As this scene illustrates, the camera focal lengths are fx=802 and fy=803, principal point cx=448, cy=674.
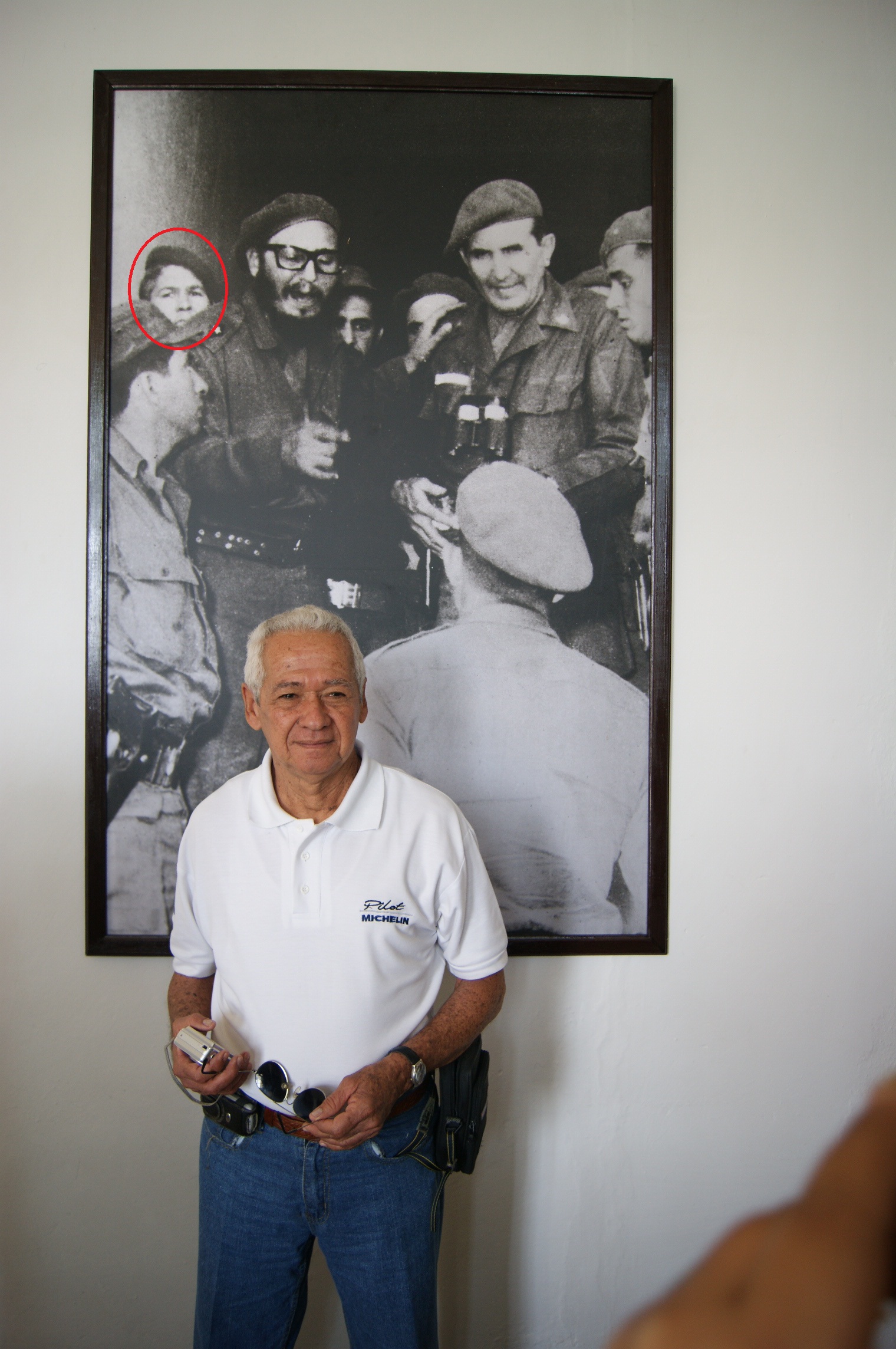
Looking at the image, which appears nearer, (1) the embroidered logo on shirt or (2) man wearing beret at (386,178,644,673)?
(1) the embroidered logo on shirt

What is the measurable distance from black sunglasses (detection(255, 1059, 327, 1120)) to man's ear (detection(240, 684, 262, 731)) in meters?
0.56

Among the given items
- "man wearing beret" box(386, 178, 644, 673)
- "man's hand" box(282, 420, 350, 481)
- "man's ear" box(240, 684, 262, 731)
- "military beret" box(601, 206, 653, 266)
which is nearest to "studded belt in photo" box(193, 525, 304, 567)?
"man's hand" box(282, 420, 350, 481)

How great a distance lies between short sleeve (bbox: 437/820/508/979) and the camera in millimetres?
1402

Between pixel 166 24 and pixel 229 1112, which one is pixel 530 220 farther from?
pixel 229 1112

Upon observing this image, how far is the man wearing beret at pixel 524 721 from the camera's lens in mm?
1744

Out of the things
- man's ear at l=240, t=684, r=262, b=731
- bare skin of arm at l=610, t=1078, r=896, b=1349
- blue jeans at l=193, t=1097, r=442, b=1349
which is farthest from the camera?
man's ear at l=240, t=684, r=262, b=731

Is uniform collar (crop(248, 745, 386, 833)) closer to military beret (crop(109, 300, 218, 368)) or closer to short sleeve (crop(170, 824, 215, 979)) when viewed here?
short sleeve (crop(170, 824, 215, 979))

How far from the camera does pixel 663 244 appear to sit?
5.74 feet

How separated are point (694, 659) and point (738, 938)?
637 millimetres

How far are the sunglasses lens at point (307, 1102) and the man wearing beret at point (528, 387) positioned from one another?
1.01 metres

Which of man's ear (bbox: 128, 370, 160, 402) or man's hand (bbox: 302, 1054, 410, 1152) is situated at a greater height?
man's ear (bbox: 128, 370, 160, 402)

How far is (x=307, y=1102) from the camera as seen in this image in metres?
1.22

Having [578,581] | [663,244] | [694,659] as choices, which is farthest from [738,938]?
[663,244]

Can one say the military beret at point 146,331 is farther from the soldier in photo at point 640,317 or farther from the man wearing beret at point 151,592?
the soldier in photo at point 640,317
